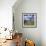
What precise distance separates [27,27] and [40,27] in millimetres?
660

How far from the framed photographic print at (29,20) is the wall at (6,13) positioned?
1.53 m

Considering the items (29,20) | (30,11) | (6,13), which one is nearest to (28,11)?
(30,11)

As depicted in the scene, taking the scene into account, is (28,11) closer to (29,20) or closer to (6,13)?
(29,20)

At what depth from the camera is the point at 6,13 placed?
480cm

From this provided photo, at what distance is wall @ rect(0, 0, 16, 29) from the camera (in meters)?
4.74

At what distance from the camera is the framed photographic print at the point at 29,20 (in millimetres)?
6234

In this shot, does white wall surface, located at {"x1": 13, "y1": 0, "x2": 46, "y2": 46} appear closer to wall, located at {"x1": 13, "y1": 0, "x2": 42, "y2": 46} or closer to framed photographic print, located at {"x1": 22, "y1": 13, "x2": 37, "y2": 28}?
wall, located at {"x1": 13, "y1": 0, "x2": 42, "y2": 46}

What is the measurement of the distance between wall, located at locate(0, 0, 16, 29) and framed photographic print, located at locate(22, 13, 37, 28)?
5.01 ft

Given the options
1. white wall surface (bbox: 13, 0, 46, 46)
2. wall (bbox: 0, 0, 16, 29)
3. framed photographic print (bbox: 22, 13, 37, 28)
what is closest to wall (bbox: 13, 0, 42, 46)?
white wall surface (bbox: 13, 0, 46, 46)

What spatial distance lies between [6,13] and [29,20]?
69.4 inches

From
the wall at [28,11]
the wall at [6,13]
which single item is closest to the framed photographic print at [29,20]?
the wall at [28,11]

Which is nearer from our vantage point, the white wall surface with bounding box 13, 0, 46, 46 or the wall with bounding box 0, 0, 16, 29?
the wall with bounding box 0, 0, 16, 29

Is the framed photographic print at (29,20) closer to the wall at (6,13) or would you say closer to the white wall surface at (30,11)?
the white wall surface at (30,11)

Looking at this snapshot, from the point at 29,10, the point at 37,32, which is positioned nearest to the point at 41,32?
the point at 37,32
